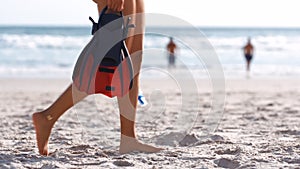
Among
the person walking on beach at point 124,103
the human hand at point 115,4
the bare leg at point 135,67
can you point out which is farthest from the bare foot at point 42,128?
the human hand at point 115,4

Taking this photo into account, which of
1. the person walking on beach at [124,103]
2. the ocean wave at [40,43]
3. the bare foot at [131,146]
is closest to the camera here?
the person walking on beach at [124,103]

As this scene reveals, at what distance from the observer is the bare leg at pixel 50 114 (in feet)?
10.2

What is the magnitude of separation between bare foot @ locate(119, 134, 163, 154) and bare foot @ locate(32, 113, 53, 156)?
0.46 metres

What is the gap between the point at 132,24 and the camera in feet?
10.0

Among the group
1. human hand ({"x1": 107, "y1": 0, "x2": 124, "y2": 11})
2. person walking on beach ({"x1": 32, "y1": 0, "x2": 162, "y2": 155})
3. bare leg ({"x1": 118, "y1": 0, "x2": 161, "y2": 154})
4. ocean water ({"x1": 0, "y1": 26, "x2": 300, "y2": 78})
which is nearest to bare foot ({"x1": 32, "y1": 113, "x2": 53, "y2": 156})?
person walking on beach ({"x1": 32, "y1": 0, "x2": 162, "y2": 155})

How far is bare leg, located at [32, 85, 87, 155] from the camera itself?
10.2 ft

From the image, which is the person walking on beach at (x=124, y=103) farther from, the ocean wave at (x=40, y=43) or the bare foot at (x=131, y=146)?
the ocean wave at (x=40, y=43)

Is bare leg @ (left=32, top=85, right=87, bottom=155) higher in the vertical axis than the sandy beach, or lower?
higher

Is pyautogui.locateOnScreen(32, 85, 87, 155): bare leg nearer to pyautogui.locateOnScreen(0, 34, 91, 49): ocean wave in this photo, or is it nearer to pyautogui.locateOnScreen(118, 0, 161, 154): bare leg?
pyautogui.locateOnScreen(118, 0, 161, 154): bare leg

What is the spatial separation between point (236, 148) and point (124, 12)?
115cm

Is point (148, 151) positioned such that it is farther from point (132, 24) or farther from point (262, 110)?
point (262, 110)

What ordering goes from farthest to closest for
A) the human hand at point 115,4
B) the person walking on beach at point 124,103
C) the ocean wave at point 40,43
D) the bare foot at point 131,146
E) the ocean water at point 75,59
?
the ocean wave at point 40,43
the ocean water at point 75,59
the bare foot at point 131,146
the person walking on beach at point 124,103
the human hand at point 115,4

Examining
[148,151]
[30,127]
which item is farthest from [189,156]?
[30,127]

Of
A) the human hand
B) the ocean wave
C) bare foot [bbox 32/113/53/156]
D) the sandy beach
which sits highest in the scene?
the ocean wave
